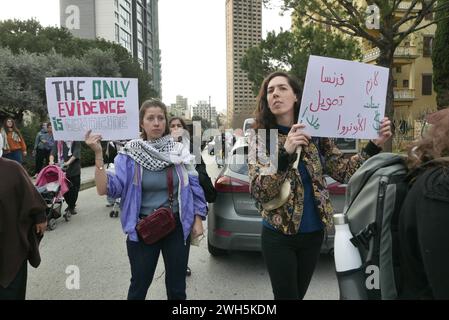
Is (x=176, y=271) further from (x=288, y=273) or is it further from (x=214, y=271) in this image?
(x=214, y=271)

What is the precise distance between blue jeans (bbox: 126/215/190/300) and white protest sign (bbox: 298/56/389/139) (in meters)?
1.21

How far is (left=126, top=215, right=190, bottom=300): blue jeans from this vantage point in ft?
8.97

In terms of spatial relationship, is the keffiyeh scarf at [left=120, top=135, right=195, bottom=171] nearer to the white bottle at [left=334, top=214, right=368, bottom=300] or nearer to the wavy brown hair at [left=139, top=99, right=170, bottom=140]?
the wavy brown hair at [left=139, top=99, right=170, bottom=140]

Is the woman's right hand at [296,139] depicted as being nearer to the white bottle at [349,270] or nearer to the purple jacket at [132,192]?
the white bottle at [349,270]

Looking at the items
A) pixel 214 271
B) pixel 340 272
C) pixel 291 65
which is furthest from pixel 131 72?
pixel 340 272

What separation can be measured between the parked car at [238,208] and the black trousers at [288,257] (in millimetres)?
1793

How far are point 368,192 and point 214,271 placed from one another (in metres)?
3.23

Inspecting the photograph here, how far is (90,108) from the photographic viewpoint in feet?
9.52

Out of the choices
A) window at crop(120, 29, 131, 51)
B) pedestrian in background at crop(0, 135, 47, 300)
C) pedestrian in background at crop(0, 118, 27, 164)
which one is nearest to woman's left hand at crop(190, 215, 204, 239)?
pedestrian in background at crop(0, 135, 47, 300)

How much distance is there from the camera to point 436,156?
1.34 m

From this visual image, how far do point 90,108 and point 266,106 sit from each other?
4.28 ft

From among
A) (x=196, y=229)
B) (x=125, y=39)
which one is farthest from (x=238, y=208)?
(x=125, y=39)

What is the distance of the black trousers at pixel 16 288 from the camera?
2525mm
